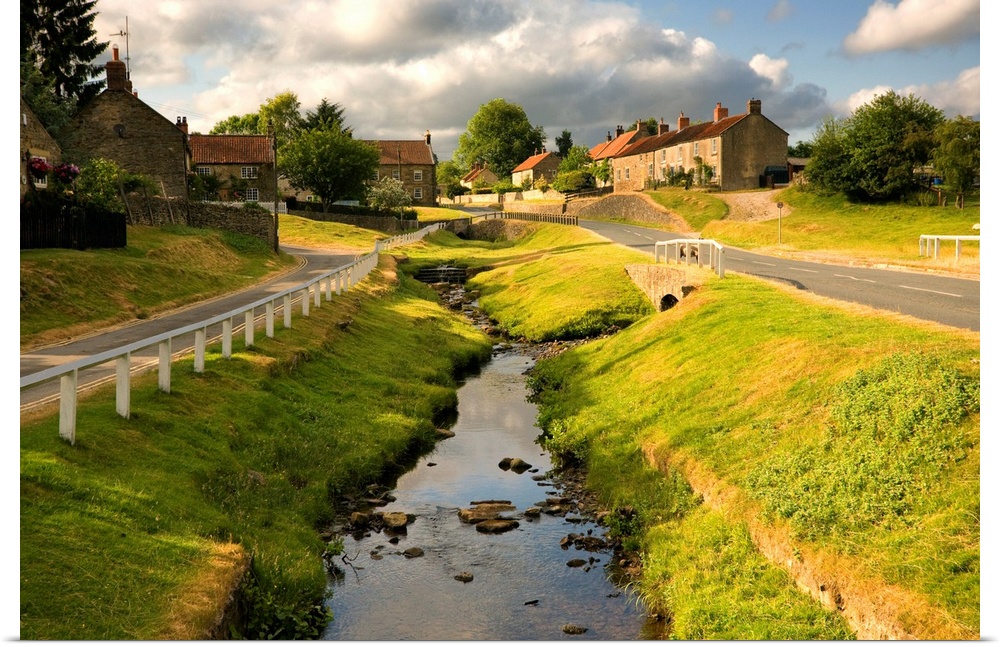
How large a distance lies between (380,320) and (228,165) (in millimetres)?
61552

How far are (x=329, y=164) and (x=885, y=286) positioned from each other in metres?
68.2

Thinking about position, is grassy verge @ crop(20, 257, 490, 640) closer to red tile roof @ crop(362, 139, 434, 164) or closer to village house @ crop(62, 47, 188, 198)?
village house @ crop(62, 47, 188, 198)

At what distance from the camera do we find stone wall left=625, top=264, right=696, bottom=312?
31391 millimetres

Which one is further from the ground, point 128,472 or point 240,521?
point 128,472

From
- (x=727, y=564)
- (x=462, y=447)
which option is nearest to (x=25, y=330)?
(x=462, y=447)

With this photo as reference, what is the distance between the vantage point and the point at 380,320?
32.7m

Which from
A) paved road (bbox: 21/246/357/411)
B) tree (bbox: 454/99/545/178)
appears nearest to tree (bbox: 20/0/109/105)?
paved road (bbox: 21/246/357/411)

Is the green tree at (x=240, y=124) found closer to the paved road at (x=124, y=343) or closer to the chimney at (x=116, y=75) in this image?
the chimney at (x=116, y=75)

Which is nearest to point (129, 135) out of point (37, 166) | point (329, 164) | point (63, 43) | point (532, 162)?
point (63, 43)

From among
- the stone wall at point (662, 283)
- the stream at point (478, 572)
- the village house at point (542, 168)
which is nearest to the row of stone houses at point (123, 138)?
the stone wall at point (662, 283)

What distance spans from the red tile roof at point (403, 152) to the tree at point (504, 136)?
35.7 meters

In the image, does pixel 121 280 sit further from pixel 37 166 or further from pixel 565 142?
pixel 565 142

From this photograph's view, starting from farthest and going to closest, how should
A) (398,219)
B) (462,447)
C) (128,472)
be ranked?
(398,219) < (462,447) < (128,472)
